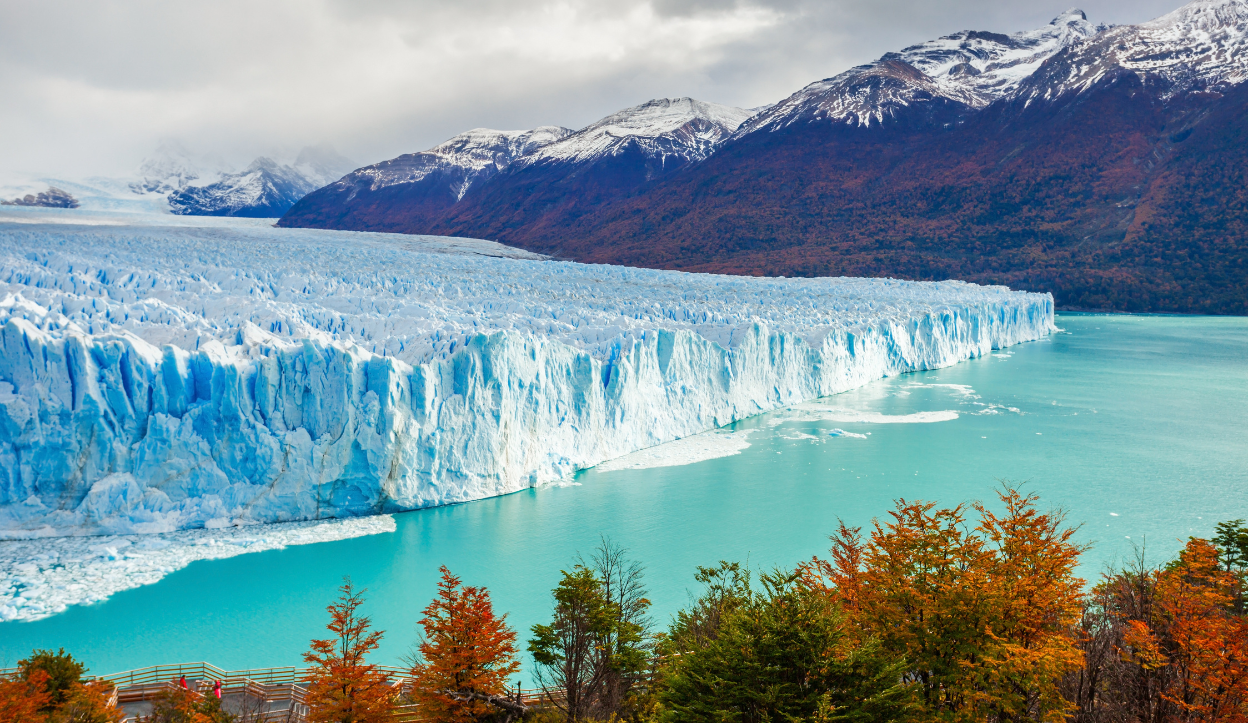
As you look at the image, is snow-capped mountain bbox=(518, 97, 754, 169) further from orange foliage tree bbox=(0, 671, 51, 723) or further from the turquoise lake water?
orange foliage tree bbox=(0, 671, 51, 723)

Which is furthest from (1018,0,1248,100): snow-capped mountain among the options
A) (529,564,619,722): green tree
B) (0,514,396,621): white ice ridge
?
(0,514,396,621): white ice ridge

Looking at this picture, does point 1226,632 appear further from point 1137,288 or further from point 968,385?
point 1137,288

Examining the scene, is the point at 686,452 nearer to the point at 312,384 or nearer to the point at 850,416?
the point at 850,416

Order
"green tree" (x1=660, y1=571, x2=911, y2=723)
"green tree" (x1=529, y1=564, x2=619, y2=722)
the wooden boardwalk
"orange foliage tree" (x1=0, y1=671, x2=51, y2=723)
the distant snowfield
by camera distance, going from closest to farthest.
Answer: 1. "green tree" (x1=660, y1=571, x2=911, y2=723)
2. "orange foliage tree" (x1=0, y1=671, x2=51, y2=723)
3. "green tree" (x1=529, y1=564, x2=619, y2=722)
4. the wooden boardwalk
5. the distant snowfield

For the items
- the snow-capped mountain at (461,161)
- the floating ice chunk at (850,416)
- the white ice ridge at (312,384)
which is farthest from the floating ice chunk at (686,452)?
the snow-capped mountain at (461,161)

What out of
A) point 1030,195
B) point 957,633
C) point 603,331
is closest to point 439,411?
point 603,331

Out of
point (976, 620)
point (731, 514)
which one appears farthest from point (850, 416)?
point (976, 620)
